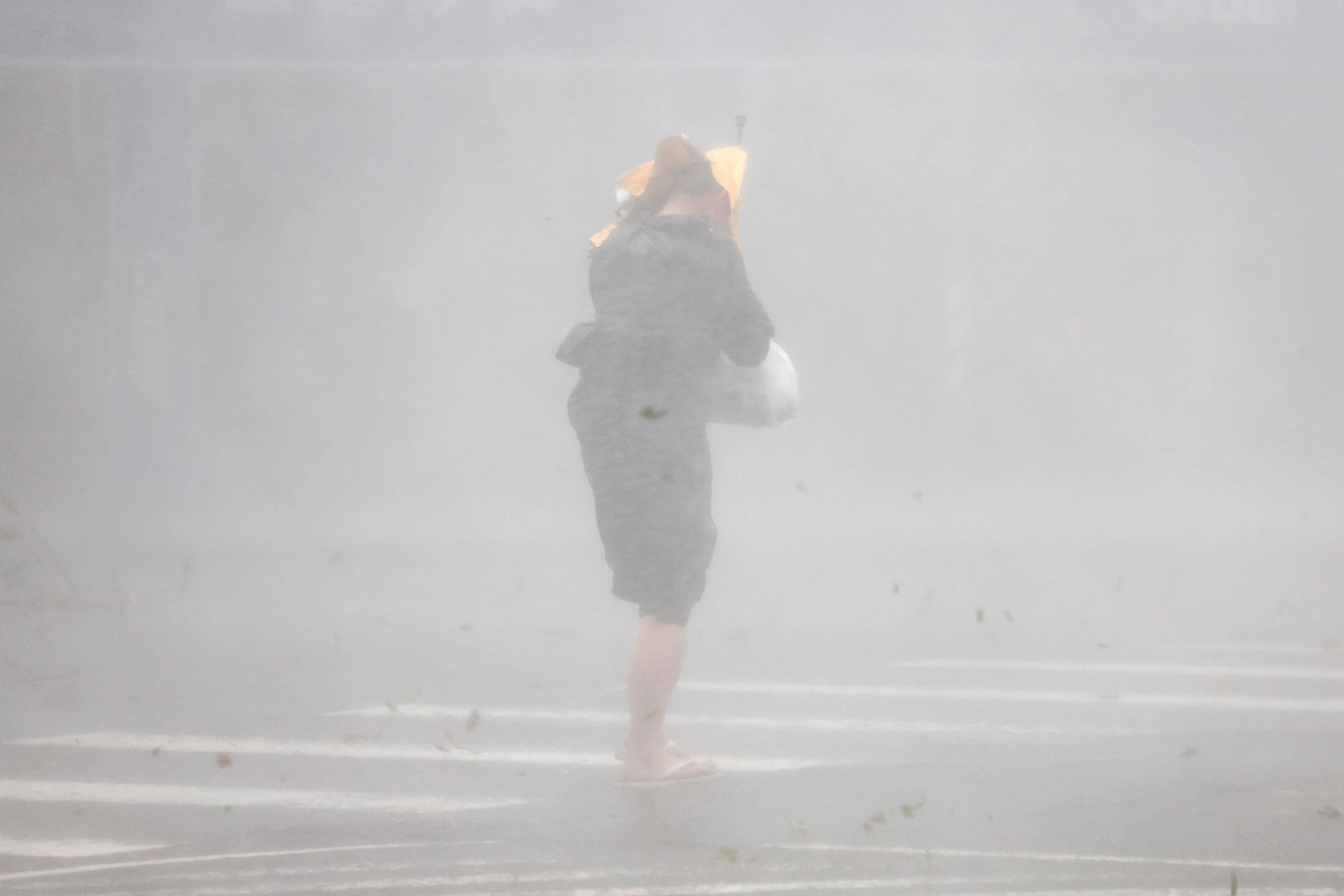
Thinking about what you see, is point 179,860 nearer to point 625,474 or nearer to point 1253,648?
point 625,474

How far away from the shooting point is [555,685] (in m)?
3.92

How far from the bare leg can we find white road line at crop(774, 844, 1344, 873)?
690mm

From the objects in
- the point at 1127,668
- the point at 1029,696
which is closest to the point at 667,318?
the point at 1029,696

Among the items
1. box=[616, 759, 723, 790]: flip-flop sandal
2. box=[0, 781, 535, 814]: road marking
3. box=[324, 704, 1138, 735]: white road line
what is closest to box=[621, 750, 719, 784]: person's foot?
box=[616, 759, 723, 790]: flip-flop sandal

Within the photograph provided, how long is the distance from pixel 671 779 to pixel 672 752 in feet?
0.36

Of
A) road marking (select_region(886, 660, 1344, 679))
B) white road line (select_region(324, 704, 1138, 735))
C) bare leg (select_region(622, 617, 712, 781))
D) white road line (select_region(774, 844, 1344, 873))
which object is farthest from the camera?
road marking (select_region(886, 660, 1344, 679))

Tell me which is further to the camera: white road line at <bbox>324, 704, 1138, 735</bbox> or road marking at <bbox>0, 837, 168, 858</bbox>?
white road line at <bbox>324, 704, 1138, 735</bbox>

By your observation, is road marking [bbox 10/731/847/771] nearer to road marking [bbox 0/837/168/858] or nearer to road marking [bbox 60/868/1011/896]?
road marking [bbox 0/837/168/858]

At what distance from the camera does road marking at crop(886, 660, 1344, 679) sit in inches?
165

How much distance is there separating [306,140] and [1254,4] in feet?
9.13

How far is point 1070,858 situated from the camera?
82.4 inches

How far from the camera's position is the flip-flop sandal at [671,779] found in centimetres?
272

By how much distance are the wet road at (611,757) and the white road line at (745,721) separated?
1 centimetres

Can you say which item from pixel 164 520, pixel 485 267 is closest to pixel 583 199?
pixel 485 267
